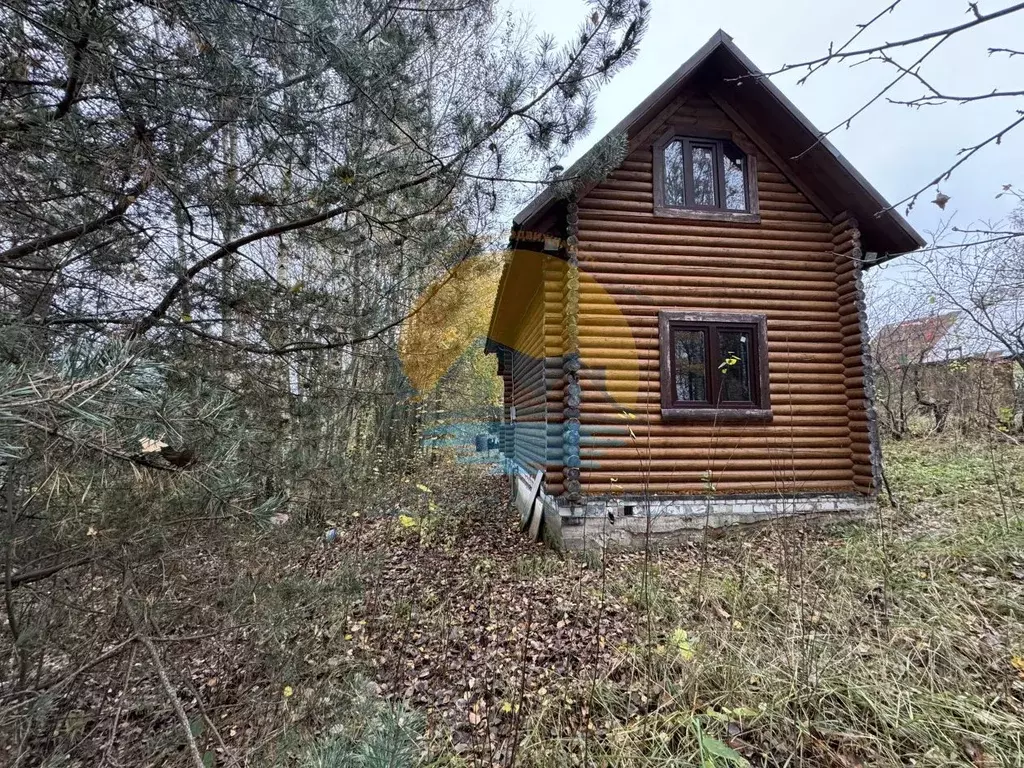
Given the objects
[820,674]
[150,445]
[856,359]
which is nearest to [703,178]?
[856,359]

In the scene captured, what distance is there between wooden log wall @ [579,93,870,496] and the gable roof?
0.23 meters

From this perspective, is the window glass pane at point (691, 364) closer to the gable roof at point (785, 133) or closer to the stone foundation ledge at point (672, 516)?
the stone foundation ledge at point (672, 516)

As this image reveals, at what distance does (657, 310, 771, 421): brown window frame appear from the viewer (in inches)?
244

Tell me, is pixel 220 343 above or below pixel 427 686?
above

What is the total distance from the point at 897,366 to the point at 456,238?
1510 cm

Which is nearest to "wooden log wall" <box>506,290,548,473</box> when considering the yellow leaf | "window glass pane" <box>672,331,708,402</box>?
"window glass pane" <box>672,331,708,402</box>

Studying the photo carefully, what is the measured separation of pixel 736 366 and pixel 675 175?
2943 millimetres

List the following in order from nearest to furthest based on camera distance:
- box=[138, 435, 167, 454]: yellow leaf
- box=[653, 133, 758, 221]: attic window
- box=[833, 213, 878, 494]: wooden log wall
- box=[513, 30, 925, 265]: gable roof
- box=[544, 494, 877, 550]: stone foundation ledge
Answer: box=[138, 435, 167, 454]: yellow leaf
box=[544, 494, 877, 550]: stone foundation ledge
box=[513, 30, 925, 265]: gable roof
box=[833, 213, 878, 494]: wooden log wall
box=[653, 133, 758, 221]: attic window

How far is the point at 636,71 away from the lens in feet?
11.0

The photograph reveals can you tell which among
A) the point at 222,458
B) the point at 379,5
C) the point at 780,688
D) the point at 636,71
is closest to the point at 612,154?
the point at 636,71

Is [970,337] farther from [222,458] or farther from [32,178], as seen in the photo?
[32,178]

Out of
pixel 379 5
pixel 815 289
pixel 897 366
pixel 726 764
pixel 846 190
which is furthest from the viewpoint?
pixel 897 366

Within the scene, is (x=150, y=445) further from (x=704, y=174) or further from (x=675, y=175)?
(x=704, y=174)

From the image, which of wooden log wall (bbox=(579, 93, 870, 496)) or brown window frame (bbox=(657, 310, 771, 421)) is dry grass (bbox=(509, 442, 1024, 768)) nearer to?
wooden log wall (bbox=(579, 93, 870, 496))
